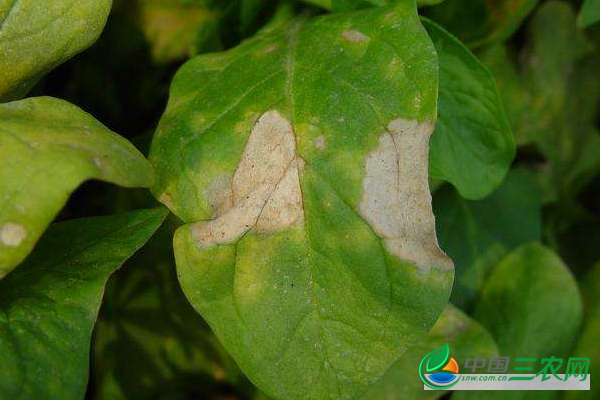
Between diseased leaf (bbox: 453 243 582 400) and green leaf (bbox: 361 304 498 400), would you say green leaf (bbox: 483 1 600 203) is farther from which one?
green leaf (bbox: 361 304 498 400)

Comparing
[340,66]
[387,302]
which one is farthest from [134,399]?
[340,66]

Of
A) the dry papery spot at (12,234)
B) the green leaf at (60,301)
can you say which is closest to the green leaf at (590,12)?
the green leaf at (60,301)

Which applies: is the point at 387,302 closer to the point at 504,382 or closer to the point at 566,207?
the point at 504,382

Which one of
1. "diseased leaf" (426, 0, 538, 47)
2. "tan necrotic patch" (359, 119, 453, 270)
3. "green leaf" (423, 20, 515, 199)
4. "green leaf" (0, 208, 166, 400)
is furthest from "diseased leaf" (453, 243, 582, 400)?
"green leaf" (0, 208, 166, 400)

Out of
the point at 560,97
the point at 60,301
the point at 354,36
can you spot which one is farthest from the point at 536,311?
the point at 60,301

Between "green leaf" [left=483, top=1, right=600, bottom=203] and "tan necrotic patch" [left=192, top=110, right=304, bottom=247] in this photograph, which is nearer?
"tan necrotic patch" [left=192, top=110, right=304, bottom=247]

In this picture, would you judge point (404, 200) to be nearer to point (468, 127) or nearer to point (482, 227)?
point (468, 127)

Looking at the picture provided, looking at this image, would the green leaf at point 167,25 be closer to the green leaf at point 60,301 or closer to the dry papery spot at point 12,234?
the green leaf at point 60,301
